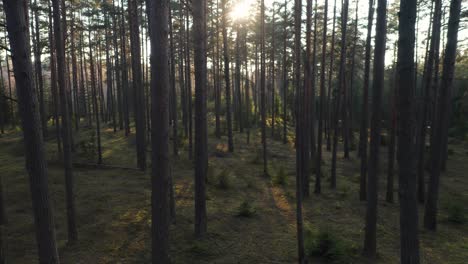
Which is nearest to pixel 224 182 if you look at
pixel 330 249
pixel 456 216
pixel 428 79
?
pixel 330 249

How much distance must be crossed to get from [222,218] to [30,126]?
752 centimetres

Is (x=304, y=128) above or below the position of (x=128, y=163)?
above

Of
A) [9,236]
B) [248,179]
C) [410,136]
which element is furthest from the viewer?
[248,179]

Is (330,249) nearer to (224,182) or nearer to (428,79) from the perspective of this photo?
(224,182)

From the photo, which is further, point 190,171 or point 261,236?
point 190,171

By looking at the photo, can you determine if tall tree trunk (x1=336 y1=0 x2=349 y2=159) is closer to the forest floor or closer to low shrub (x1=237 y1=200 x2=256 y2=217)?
the forest floor

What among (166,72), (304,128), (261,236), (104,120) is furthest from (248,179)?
(104,120)

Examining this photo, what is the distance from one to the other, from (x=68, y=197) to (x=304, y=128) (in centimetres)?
861

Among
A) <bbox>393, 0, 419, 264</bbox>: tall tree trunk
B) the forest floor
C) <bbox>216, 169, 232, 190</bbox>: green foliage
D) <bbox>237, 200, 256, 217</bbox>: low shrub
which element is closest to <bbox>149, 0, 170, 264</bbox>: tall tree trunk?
the forest floor

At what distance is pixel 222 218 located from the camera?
35.7 feet

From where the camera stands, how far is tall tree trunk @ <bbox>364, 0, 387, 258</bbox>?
7.94 metres

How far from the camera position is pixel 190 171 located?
57.6 ft

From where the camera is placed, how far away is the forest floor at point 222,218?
27.1 ft

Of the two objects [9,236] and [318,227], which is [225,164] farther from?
[9,236]
